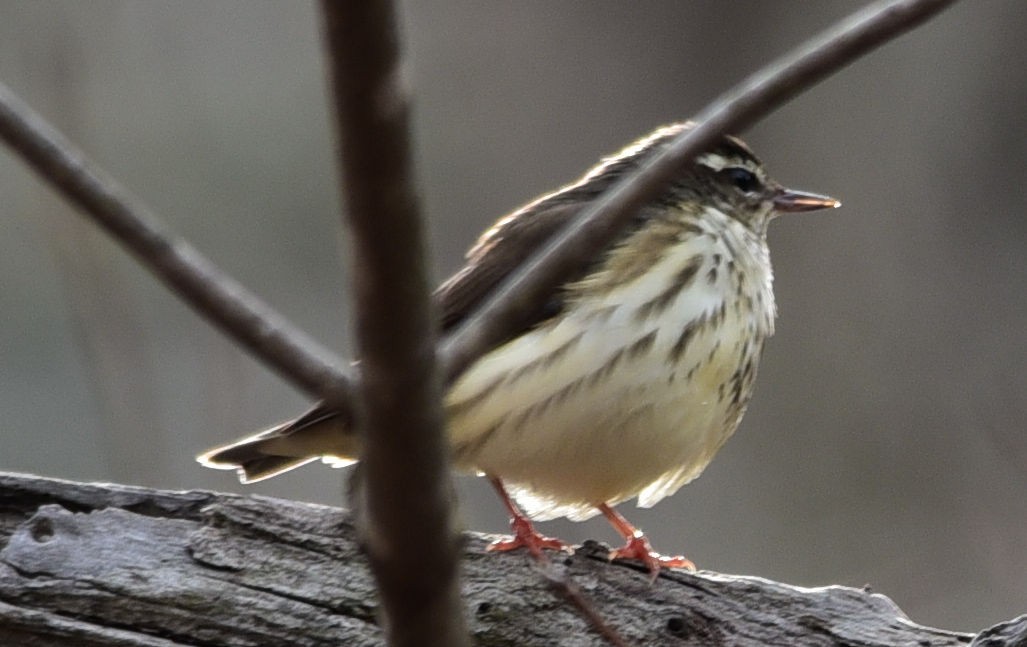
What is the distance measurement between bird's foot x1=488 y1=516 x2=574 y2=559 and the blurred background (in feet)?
9.74

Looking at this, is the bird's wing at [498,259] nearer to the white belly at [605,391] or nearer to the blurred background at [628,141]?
the white belly at [605,391]

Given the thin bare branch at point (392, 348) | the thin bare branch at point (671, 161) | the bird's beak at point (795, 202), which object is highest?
the bird's beak at point (795, 202)

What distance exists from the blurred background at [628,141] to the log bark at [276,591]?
10.4 ft

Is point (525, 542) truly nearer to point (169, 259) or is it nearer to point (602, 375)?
point (602, 375)

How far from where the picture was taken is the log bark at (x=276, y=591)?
Result: 9.47 ft

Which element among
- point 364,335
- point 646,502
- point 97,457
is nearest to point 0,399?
point 97,457

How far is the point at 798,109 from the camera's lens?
8852mm

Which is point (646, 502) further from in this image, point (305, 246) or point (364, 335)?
point (305, 246)

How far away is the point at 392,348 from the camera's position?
141cm

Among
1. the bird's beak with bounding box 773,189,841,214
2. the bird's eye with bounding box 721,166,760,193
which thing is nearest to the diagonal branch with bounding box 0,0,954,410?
the bird's eye with bounding box 721,166,760,193

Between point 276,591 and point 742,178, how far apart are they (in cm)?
186

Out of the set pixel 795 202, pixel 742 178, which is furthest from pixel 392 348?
pixel 795 202

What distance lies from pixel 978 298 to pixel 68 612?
19.5 feet

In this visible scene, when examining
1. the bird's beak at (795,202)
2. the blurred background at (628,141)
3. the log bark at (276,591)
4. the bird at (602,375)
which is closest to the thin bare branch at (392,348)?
the log bark at (276,591)
